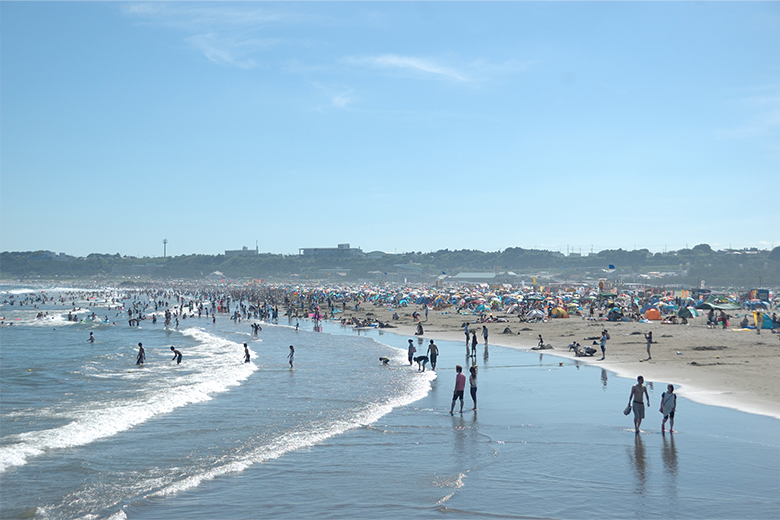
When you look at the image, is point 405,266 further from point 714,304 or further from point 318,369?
point 318,369

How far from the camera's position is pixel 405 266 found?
190 meters

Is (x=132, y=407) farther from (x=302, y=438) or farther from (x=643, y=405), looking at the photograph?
(x=643, y=405)

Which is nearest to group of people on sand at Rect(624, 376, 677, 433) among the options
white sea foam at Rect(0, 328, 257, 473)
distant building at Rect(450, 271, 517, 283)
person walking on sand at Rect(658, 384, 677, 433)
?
person walking on sand at Rect(658, 384, 677, 433)

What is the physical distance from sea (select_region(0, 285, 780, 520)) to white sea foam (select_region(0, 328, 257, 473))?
2.9 inches

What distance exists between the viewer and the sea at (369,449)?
27.9 feet

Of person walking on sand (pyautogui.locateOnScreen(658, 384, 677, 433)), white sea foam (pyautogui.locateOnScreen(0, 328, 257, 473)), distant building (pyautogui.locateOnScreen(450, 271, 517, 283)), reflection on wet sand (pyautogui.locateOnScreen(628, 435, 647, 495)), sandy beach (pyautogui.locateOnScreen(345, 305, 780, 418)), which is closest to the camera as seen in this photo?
reflection on wet sand (pyautogui.locateOnScreen(628, 435, 647, 495))

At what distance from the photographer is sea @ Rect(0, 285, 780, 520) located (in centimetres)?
851

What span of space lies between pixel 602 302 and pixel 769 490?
48310 millimetres

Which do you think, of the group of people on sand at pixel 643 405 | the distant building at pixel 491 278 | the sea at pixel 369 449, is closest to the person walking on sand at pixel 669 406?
the group of people on sand at pixel 643 405

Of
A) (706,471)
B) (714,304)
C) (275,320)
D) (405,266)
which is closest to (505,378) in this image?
(706,471)

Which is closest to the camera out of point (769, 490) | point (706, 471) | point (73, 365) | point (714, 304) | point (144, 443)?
point (769, 490)

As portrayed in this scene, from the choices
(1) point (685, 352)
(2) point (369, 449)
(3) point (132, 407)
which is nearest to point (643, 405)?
(2) point (369, 449)

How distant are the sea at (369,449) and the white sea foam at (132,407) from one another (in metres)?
0.07

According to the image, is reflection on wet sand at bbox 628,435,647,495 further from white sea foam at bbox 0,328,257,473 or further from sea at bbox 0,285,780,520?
white sea foam at bbox 0,328,257,473
